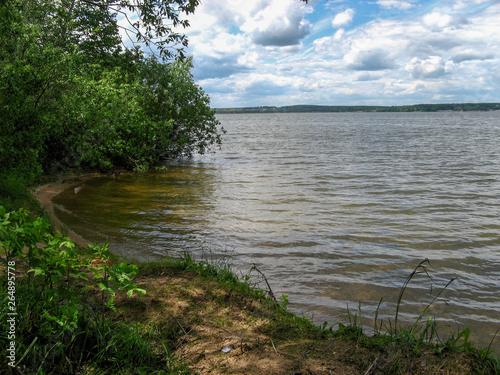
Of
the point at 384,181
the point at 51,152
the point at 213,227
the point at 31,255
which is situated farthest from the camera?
the point at 384,181

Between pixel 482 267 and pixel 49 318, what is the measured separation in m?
7.81

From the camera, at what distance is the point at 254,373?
314cm

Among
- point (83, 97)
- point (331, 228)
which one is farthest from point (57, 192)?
point (331, 228)

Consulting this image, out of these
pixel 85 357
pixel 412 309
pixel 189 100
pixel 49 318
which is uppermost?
pixel 189 100

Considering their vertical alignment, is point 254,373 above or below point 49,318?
below

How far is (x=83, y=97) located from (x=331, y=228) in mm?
11543

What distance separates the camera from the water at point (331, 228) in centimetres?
628

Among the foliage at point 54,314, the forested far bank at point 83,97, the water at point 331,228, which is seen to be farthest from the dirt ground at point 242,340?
the forested far bank at point 83,97

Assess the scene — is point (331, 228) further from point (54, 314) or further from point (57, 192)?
point (57, 192)

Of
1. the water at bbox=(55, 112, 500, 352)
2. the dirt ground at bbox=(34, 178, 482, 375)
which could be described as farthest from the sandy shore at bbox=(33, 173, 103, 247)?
the dirt ground at bbox=(34, 178, 482, 375)

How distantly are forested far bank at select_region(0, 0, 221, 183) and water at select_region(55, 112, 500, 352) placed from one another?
5.79 feet

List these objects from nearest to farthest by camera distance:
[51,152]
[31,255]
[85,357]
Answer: [31,255]
[85,357]
[51,152]

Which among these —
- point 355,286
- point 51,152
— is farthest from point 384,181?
point 51,152

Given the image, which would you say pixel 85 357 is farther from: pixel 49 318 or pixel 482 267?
pixel 482 267
